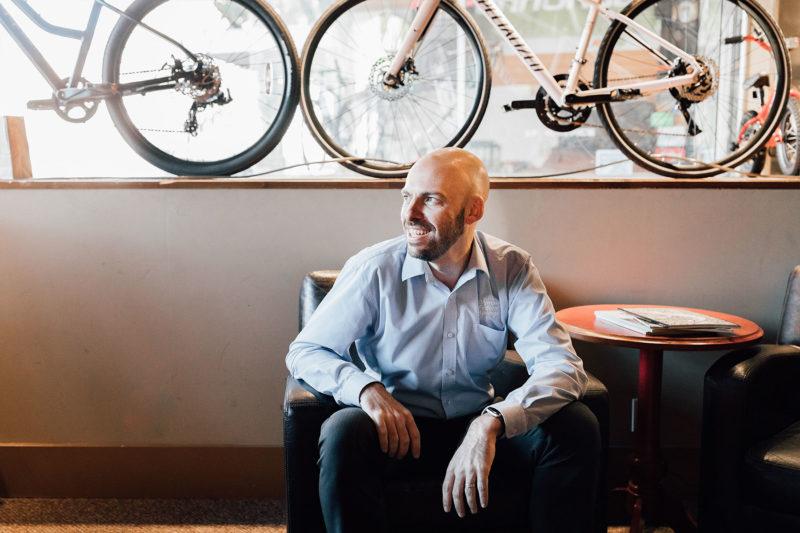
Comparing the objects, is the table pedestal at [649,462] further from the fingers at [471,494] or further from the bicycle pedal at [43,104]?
the bicycle pedal at [43,104]

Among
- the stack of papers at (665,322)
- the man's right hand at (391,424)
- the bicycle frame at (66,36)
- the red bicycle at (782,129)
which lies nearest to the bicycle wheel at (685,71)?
the red bicycle at (782,129)

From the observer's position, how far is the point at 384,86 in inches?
90.2

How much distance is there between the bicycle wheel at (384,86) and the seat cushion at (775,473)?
4.43 feet

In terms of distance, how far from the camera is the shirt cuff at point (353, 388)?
4.75 feet

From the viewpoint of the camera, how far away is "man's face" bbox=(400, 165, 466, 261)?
157 centimetres

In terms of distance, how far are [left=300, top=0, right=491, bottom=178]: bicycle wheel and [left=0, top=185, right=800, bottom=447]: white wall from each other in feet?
1.21

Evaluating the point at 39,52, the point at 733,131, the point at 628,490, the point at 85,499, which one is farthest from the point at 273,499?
the point at 733,131

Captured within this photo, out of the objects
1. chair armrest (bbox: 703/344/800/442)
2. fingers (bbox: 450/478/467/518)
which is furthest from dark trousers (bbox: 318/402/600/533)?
chair armrest (bbox: 703/344/800/442)

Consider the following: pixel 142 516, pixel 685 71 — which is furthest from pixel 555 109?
pixel 142 516

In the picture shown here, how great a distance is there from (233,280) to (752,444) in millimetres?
1642

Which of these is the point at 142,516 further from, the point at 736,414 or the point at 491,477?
the point at 736,414

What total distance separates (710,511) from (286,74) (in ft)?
6.23

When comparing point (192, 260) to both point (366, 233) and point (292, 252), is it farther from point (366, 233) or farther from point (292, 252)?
point (366, 233)

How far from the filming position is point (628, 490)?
198cm
